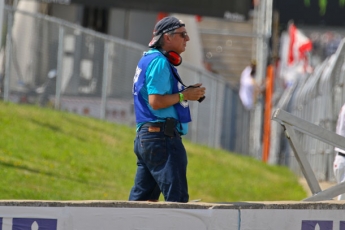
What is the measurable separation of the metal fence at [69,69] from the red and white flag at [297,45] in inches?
170

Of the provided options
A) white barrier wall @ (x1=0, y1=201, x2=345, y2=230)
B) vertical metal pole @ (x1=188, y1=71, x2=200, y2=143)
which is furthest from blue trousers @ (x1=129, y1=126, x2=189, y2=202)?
vertical metal pole @ (x1=188, y1=71, x2=200, y2=143)

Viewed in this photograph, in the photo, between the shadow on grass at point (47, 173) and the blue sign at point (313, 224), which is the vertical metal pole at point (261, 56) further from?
the blue sign at point (313, 224)

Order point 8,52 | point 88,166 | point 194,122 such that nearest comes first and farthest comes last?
point 88,166 < point 8,52 < point 194,122

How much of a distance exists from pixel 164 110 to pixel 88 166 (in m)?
7.58

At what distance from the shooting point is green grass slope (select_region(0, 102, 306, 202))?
1174 cm

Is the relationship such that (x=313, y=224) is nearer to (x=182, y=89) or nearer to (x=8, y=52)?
(x=182, y=89)

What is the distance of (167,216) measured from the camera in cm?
627

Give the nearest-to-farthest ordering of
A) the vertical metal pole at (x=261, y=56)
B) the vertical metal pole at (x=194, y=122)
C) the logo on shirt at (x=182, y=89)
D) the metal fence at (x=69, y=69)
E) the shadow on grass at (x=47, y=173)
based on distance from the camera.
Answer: the logo on shirt at (x=182, y=89), the shadow on grass at (x=47, y=173), the metal fence at (x=69, y=69), the vertical metal pole at (x=194, y=122), the vertical metal pole at (x=261, y=56)

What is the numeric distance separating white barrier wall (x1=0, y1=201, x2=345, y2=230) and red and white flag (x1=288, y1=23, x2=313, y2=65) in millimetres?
19011

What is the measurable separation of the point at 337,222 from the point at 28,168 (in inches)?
259

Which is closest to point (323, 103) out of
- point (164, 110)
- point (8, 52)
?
point (8, 52)

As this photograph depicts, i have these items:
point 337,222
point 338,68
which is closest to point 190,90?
point 337,222

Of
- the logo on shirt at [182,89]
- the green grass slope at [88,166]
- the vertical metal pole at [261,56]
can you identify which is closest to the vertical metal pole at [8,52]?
the green grass slope at [88,166]

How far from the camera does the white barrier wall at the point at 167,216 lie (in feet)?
19.9
